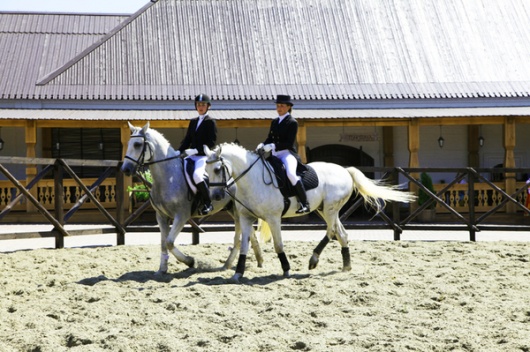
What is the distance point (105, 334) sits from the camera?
678 cm

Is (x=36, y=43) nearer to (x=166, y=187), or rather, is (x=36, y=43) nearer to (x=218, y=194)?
(x=166, y=187)

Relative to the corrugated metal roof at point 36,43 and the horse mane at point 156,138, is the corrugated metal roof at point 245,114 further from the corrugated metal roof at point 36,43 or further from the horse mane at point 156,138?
the horse mane at point 156,138

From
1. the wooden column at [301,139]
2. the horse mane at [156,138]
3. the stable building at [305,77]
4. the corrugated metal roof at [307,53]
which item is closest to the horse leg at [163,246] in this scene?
the horse mane at [156,138]

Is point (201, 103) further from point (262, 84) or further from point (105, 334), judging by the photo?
point (262, 84)

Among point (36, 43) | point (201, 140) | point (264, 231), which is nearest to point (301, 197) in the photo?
point (264, 231)

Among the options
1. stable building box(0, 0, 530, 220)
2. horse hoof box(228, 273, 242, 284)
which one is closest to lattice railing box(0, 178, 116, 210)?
stable building box(0, 0, 530, 220)

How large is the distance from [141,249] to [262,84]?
48.1ft

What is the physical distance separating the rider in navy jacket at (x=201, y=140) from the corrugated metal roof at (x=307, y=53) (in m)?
15.3

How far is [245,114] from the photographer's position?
24109mm

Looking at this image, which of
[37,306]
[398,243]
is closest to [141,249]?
[398,243]

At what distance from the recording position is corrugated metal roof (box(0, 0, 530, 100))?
26688 mm

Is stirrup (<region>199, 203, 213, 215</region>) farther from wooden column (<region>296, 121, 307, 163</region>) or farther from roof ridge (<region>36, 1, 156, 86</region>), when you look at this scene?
roof ridge (<region>36, 1, 156, 86</region>)

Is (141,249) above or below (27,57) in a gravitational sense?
below

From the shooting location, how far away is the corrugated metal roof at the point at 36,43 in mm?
26906
